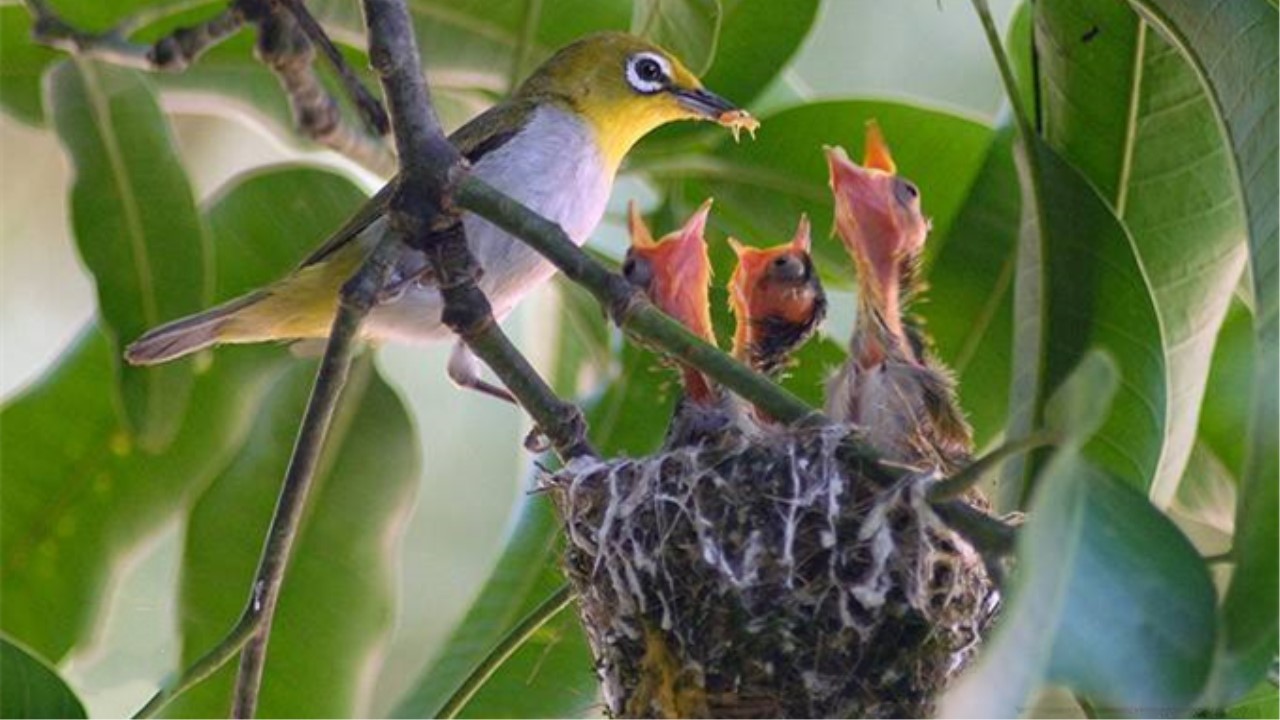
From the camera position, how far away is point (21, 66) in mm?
2467

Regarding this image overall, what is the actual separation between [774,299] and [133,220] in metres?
0.69

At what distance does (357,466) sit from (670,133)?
60 centimetres

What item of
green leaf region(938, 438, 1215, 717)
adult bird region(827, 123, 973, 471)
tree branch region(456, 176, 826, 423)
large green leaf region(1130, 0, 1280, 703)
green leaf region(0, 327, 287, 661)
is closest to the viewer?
green leaf region(938, 438, 1215, 717)

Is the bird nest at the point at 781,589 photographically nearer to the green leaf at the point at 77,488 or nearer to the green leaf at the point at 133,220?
the green leaf at the point at 133,220

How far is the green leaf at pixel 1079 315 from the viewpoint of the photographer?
1.79 meters

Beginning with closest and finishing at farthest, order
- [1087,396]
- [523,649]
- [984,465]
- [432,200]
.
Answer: [1087,396] < [984,465] < [432,200] < [523,649]

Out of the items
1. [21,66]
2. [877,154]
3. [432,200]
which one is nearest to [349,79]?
[432,200]

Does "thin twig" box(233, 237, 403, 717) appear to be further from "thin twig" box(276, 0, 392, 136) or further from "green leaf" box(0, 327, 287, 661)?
"green leaf" box(0, 327, 287, 661)

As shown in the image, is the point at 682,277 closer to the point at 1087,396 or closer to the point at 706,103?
the point at 706,103

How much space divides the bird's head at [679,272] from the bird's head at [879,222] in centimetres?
16

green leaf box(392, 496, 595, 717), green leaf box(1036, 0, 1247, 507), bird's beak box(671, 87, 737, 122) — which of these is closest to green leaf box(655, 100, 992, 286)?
bird's beak box(671, 87, 737, 122)

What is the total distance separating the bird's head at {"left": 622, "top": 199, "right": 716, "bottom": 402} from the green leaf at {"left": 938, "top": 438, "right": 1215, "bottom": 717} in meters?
1.19

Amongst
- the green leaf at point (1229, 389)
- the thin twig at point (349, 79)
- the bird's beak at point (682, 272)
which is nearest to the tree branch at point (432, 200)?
the thin twig at point (349, 79)

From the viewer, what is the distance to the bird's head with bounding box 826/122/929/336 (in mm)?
2211
